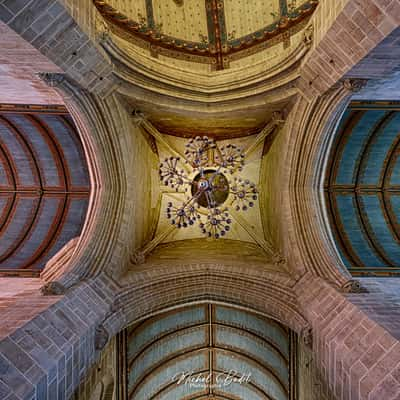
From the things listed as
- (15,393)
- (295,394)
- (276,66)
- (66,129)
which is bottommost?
(15,393)

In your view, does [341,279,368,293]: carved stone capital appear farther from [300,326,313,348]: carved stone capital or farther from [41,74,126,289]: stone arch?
[41,74,126,289]: stone arch

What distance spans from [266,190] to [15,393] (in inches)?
286

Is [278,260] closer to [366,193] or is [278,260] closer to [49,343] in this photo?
[366,193]

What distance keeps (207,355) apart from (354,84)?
7603 millimetres

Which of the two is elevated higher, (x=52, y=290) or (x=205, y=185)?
(x=205, y=185)

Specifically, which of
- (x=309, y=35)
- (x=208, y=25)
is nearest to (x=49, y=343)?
(x=309, y=35)

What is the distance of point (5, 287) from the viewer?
22.0 feet

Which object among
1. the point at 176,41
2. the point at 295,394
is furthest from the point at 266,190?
the point at 295,394

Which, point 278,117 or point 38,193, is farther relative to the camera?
point 38,193

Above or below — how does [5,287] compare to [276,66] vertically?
below

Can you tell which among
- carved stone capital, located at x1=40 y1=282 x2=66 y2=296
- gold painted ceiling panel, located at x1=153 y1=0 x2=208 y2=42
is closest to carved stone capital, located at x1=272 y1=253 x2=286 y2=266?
carved stone capital, located at x1=40 y1=282 x2=66 y2=296

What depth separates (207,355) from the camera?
9.16 metres

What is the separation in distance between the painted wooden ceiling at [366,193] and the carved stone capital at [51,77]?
626 cm

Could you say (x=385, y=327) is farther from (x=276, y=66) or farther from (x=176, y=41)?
(x=176, y=41)
